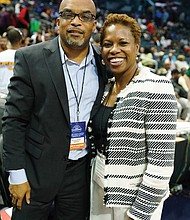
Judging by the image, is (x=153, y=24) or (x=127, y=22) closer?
(x=127, y=22)

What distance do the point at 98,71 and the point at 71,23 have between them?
27 cm

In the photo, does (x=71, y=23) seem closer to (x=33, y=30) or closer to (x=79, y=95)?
(x=79, y=95)

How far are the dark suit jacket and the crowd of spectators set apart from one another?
20.7 feet

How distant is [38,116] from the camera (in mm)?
1464

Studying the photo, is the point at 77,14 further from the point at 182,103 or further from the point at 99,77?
the point at 182,103

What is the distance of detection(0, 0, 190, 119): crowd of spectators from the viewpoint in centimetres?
888

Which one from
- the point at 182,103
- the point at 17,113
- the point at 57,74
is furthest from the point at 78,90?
the point at 182,103

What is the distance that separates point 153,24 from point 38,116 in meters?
15.9

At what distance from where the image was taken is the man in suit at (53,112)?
143 cm

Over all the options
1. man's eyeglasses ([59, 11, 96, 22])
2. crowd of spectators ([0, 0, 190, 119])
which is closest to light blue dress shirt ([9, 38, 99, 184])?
man's eyeglasses ([59, 11, 96, 22])

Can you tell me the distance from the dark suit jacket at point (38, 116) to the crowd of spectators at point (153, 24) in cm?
632

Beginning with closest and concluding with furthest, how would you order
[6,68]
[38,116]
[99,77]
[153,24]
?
[38,116] < [99,77] < [6,68] < [153,24]

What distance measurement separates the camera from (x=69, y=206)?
165 cm

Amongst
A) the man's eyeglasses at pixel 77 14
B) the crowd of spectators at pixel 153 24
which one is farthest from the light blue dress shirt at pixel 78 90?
the crowd of spectators at pixel 153 24
